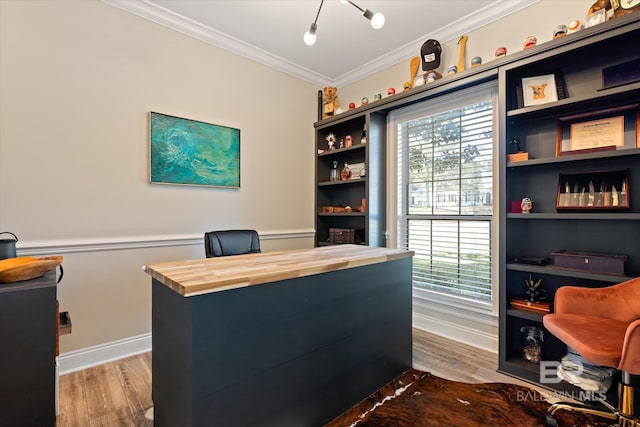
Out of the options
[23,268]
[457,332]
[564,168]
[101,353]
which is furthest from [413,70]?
[101,353]

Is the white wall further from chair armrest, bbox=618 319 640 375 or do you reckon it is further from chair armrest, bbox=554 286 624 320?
chair armrest, bbox=618 319 640 375

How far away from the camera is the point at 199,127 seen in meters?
2.77

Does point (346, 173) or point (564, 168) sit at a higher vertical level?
point (346, 173)

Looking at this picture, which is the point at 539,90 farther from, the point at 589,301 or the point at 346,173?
the point at 346,173

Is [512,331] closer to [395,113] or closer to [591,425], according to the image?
[591,425]

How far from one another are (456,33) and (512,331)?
2.53m

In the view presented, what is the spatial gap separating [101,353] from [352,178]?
2740 mm

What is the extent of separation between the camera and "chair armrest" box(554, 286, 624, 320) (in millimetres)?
1710

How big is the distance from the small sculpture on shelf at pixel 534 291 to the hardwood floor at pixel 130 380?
569mm

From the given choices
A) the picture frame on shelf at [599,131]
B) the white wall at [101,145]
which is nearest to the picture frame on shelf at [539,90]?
the picture frame on shelf at [599,131]

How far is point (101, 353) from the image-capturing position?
231cm

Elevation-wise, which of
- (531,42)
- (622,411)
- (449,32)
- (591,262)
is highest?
(449,32)

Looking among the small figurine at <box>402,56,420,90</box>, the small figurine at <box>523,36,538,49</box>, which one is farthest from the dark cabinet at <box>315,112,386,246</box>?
the small figurine at <box>523,36,538,49</box>

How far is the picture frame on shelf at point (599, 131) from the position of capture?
1.86 meters
